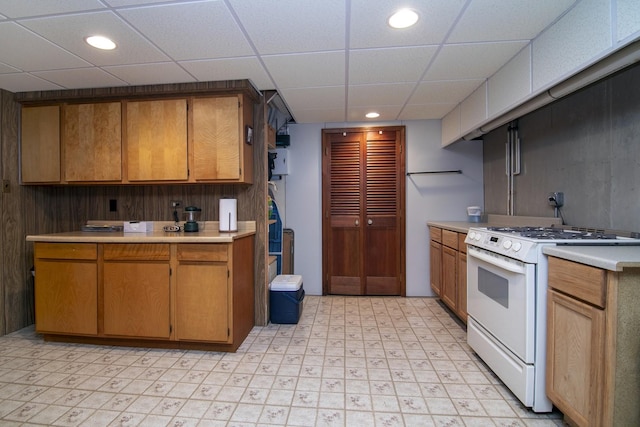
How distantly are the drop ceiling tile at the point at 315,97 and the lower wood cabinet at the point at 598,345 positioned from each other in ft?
7.45

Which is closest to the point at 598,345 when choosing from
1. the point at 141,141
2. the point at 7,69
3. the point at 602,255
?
the point at 602,255

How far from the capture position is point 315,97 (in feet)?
10.0

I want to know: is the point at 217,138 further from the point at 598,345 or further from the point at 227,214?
the point at 598,345

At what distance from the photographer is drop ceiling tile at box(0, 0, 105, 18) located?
163 cm

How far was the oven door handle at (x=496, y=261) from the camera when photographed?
170 centimetres

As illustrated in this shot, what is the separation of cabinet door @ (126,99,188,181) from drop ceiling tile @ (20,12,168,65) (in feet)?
1.65

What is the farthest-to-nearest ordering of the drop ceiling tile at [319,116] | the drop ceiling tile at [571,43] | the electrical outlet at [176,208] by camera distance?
the drop ceiling tile at [319,116] < the electrical outlet at [176,208] < the drop ceiling tile at [571,43]

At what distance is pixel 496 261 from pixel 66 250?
3290 mm

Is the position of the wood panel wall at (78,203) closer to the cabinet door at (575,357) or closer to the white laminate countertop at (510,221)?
the white laminate countertop at (510,221)

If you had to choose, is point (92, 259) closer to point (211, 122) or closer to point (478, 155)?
point (211, 122)

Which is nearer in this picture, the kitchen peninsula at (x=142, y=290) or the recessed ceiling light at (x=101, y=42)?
the recessed ceiling light at (x=101, y=42)

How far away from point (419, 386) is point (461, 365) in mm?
461

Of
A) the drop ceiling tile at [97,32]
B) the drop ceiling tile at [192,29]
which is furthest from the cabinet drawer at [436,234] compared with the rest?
the drop ceiling tile at [97,32]

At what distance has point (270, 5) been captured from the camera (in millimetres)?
1659
